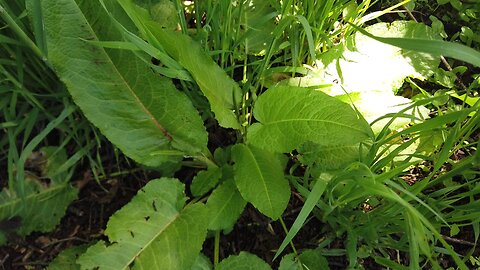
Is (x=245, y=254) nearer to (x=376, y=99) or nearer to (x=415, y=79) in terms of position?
(x=376, y=99)

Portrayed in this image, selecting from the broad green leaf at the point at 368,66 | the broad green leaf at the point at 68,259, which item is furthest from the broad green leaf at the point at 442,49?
the broad green leaf at the point at 68,259

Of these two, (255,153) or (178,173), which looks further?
(178,173)

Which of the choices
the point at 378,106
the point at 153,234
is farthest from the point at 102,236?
the point at 378,106

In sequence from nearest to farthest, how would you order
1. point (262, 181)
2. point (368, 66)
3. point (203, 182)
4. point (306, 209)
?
point (306, 209) < point (262, 181) < point (203, 182) < point (368, 66)

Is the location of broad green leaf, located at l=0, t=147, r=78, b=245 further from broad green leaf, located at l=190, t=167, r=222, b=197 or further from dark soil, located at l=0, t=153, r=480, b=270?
broad green leaf, located at l=190, t=167, r=222, b=197

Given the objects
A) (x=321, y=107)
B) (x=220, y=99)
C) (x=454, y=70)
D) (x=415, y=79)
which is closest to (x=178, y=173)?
(x=220, y=99)

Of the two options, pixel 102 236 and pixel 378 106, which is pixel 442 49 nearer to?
pixel 378 106

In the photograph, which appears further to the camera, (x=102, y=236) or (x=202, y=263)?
(x=102, y=236)

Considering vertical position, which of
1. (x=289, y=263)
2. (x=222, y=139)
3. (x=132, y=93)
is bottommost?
(x=289, y=263)
